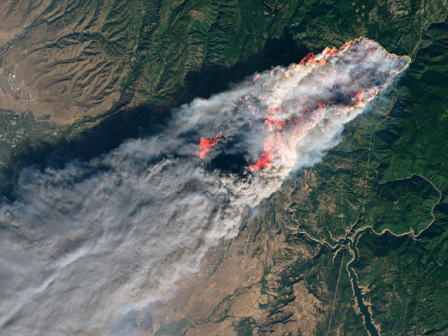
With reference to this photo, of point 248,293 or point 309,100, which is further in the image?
point 248,293

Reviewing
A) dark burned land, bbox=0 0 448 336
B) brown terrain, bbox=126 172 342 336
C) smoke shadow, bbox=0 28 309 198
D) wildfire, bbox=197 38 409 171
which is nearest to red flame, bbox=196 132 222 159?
wildfire, bbox=197 38 409 171

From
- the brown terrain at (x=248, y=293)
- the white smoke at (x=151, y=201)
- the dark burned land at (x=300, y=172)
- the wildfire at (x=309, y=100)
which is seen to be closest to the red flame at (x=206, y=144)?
the wildfire at (x=309, y=100)

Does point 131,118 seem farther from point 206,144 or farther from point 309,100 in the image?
point 309,100

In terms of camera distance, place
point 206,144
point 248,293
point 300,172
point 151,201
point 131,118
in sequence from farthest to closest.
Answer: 1. point 131,118
2. point 248,293
3. point 300,172
4. point 206,144
5. point 151,201

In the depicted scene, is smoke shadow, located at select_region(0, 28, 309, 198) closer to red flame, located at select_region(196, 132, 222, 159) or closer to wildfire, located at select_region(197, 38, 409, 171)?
wildfire, located at select_region(197, 38, 409, 171)

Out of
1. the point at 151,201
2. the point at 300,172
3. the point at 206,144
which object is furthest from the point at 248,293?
the point at 206,144

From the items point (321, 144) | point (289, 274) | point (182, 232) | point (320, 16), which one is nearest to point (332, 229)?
point (289, 274)
